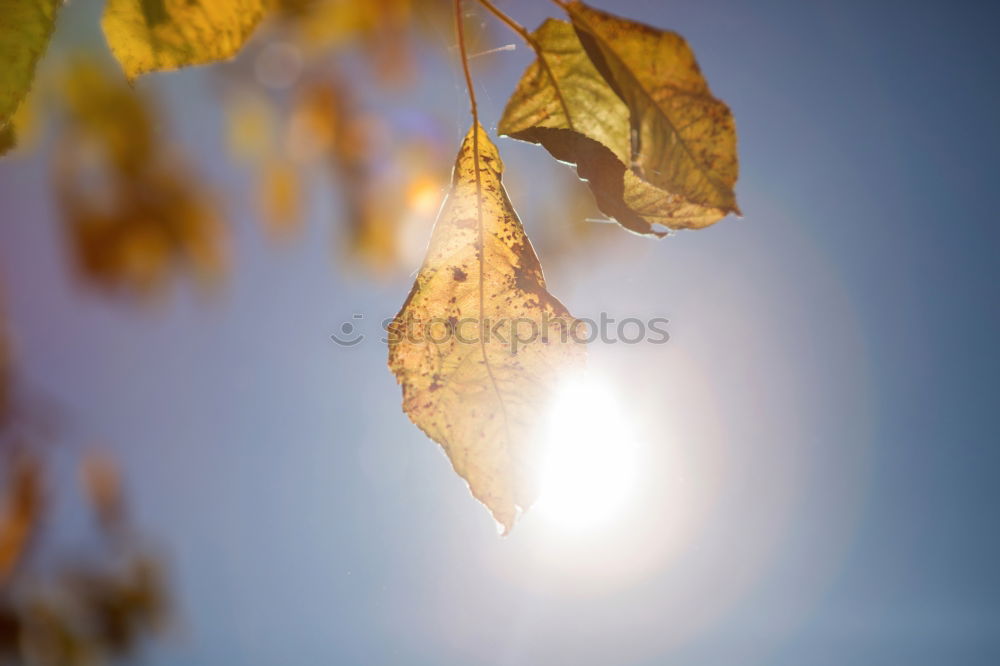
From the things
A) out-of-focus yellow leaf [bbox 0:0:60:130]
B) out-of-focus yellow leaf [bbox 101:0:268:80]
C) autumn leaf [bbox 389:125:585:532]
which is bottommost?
autumn leaf [bbox 389:125:585:532]

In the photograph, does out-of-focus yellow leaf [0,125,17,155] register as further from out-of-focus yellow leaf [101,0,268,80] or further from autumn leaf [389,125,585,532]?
autumn leaf [389,125,585,532]

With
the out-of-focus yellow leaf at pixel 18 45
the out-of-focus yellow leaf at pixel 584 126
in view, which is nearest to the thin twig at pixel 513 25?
the out-of-focus yellow leaf at pixel 584 126

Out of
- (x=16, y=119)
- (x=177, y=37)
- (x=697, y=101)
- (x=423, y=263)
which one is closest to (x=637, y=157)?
(x=697, y=101)

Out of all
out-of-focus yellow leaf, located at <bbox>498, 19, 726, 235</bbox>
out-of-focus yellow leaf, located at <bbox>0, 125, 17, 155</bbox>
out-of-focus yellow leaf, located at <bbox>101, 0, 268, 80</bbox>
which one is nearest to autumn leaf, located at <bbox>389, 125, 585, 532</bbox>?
out-of-focus yellow leaf, located at <bbox>498, 19, 726, 235</bbox>

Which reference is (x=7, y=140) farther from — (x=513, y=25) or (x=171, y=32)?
(x=513, y=25)

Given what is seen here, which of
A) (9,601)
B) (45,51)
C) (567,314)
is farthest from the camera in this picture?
(9,601)

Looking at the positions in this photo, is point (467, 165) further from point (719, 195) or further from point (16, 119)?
point (16, 119)
